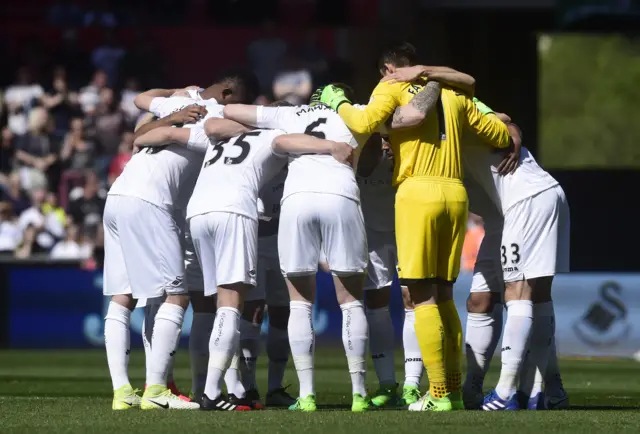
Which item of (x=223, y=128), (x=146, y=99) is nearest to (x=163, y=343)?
(x=223, y=128)

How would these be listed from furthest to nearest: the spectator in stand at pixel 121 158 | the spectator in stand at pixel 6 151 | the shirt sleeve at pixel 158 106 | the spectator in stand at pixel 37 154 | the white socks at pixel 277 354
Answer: the spectator in stand at pixel 6 151 → the spectator in stand at pixel 37 154 → the spectator in stand at pixel 121 158 → the white socks at pixel 277 354 → the shirt sleeve at pixel 158 106

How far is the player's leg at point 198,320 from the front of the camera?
10023mm

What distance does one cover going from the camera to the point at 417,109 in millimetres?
8898

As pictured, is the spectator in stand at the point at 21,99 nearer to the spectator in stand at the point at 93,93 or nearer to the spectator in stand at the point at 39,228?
the spectator in stand at the point at 93,93

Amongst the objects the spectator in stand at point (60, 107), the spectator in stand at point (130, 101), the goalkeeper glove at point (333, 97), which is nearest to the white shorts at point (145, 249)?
the goalkeeper glove at point (333, 97)

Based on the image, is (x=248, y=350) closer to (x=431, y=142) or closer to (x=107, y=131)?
(x=431, y=142)

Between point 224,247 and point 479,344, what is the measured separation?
2151 millimetres

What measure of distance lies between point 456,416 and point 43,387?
16.9ft

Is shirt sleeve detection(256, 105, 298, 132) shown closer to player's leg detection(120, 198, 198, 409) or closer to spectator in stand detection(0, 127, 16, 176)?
player's leg detection(120, 198, 198, 409)

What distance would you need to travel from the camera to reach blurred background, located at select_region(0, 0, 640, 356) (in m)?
18.9

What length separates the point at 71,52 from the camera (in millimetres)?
22703

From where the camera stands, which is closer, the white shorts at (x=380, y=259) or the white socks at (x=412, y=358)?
the white socks at (x=412, y=358)

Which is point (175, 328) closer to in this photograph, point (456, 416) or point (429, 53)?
point (456, 416)

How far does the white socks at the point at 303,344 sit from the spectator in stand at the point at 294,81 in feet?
41.4
